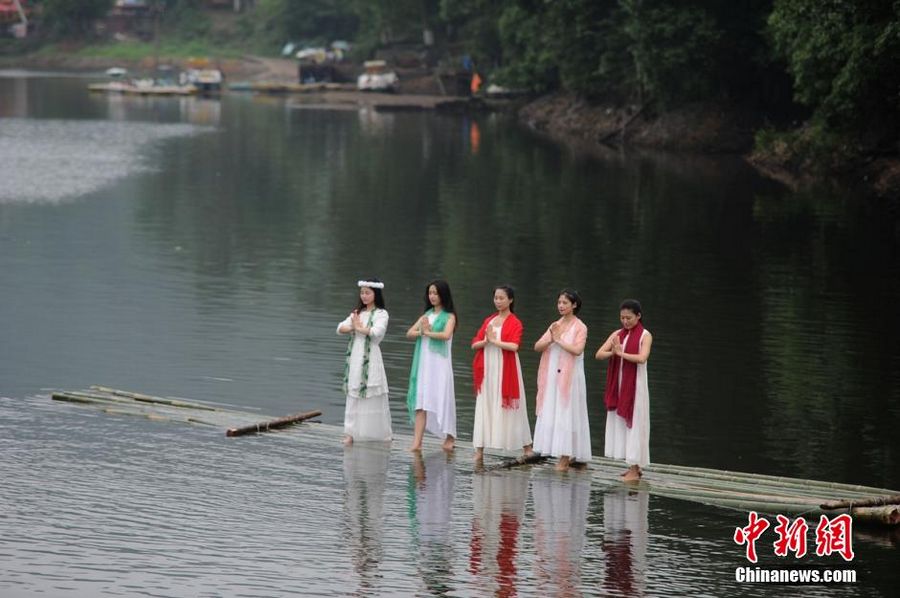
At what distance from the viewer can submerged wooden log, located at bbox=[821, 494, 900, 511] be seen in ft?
48.8

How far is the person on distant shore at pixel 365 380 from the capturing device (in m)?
18.0

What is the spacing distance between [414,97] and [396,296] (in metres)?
81.5

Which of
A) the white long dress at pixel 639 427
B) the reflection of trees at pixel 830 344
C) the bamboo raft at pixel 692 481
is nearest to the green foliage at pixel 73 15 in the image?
the reflection of trees at pixel 830 344

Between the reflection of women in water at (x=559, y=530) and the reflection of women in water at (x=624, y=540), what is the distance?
0.81 feet

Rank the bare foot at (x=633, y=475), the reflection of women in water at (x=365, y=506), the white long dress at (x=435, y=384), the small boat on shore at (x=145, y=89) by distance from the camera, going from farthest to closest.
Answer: the small boat on shore at (x=145, y=89)
the white long dress at (x=435, y=384)
the bare foot at (x=633, y=475)
the reflection of women in water at (x=365, y=506)

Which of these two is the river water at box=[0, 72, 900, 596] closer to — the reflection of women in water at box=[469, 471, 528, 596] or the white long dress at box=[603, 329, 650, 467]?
the reflection of women in water at box=[469, 471, 528, 596]

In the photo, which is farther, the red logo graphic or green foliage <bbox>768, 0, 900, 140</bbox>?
green foliage <bbox>768, 0, 900, 140</bbox>

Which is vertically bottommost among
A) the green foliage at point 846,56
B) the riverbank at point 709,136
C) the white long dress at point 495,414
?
the white long dress at point 495,414

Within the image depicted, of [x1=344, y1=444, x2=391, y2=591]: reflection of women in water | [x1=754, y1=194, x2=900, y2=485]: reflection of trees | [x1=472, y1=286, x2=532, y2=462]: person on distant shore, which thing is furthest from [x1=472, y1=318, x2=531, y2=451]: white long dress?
[x1=754, y1=194, x2=900, y2=485]: reflection of trees

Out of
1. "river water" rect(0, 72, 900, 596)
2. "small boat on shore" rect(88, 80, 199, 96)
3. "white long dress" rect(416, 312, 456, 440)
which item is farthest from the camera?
"small boat on shore" rect(88, 80, 199, 96)

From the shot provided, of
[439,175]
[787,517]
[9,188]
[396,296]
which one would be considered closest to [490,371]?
[787,517]

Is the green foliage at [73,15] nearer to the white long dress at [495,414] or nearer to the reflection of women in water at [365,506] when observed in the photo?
the reflection of women in water at [365,506]

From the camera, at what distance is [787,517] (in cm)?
1529

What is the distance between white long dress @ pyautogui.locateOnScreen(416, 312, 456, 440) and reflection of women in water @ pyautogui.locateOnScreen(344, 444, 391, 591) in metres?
0.73
